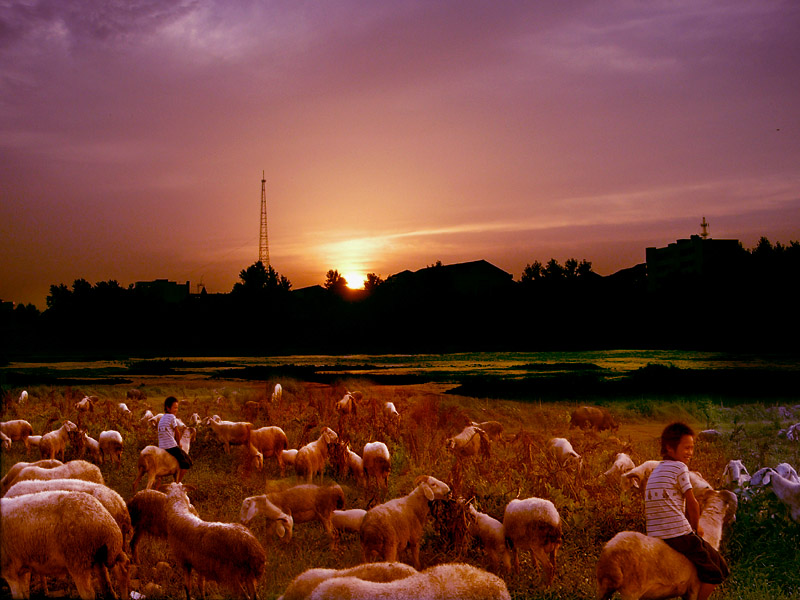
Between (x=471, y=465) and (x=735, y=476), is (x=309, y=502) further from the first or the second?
(x=735, y=476)

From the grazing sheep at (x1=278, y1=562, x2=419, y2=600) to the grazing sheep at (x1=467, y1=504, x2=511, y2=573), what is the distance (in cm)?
293

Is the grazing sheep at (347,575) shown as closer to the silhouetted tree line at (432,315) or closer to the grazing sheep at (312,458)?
the grazing sheep at (312,458)

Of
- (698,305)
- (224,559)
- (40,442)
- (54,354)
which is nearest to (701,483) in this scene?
(224,559)

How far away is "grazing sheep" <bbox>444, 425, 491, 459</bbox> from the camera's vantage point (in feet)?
45.7

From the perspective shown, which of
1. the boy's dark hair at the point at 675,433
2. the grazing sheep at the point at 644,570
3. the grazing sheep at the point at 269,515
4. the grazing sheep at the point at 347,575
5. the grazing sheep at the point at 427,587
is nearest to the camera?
the grazing sheep at the point at 427,587

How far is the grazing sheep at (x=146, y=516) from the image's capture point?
867 centimetres

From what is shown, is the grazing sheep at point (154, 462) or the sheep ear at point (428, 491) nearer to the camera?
the sheep ear at point (428, 491)

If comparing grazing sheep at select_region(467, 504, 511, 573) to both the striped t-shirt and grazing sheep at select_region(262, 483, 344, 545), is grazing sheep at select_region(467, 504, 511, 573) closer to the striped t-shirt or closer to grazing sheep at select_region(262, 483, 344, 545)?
grazing sheep at select_region(262, 483, 344, 545)

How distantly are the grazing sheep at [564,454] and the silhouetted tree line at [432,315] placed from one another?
6.01 meters

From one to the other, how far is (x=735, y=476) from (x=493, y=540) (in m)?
4.57

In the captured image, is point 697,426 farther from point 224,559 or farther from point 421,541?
point 224,559

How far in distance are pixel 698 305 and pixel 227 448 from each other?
12666 mm

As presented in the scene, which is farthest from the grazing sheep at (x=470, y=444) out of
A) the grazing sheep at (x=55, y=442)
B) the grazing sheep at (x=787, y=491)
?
the grazing sheep at (x=55, y=442)

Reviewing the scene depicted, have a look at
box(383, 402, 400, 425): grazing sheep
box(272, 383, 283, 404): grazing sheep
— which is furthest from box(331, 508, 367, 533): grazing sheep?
box(272, 383, 283, 404): grazing sheep
